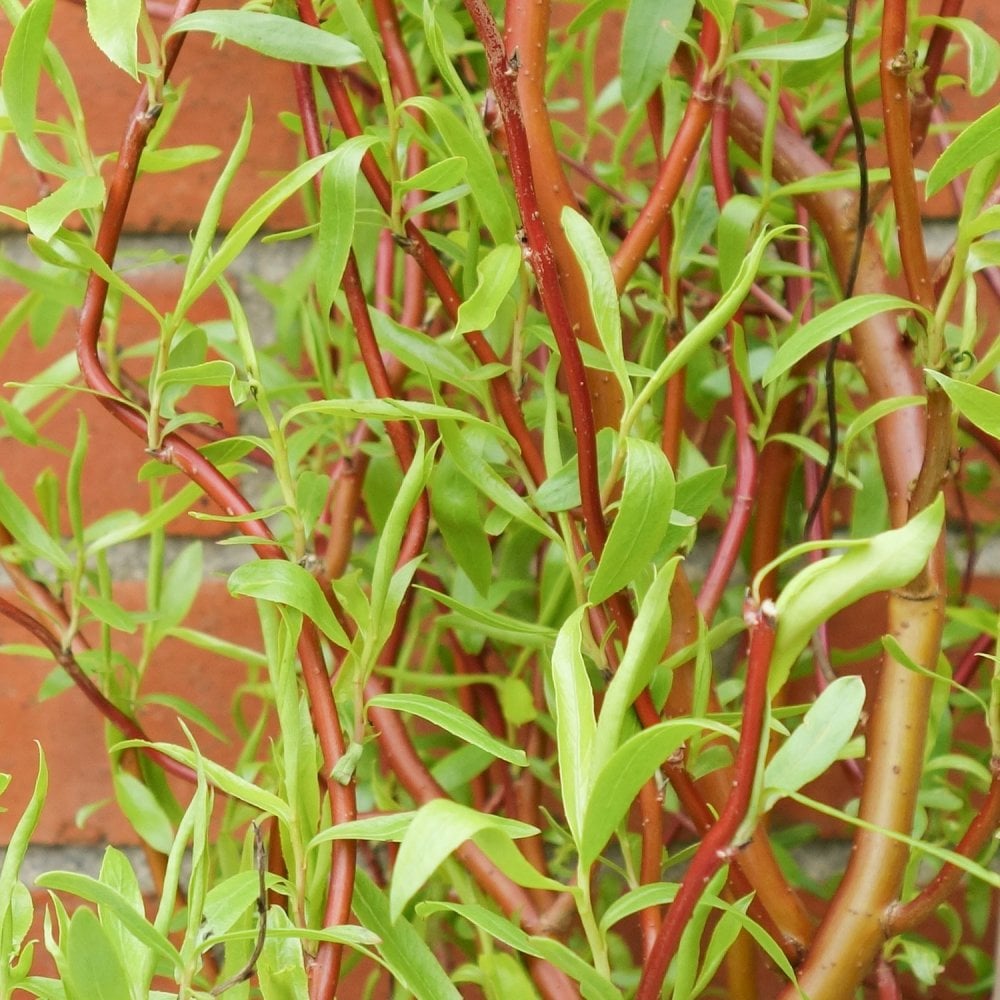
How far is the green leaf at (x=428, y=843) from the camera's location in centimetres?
14

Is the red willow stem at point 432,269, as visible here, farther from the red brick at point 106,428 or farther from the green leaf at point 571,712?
the red brick at point 106,428

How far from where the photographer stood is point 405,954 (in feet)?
0.68

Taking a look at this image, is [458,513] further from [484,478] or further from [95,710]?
[95,710]

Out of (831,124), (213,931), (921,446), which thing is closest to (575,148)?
(831,124)

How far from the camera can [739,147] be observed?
0.99 ft

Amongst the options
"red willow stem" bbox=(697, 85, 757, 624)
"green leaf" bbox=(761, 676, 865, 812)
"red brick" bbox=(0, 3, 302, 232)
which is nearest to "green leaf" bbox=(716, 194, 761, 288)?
"red willow stem" bbox=(697, 85, 757, 624)

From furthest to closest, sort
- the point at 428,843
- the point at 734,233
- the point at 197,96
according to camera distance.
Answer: the point at 197,96
the point at 734,233
the point at 428,843

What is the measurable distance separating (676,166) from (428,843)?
150 mm

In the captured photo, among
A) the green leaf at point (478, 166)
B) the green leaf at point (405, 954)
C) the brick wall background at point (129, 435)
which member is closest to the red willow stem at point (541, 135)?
the green leaf at point (478, 166)

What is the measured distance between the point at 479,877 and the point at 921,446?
143mm

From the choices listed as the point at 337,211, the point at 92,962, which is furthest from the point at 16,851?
the point at 337,211

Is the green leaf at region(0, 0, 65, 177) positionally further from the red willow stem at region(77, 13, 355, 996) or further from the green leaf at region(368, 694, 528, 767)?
the green leaf at region(368, 694, 528, 767)

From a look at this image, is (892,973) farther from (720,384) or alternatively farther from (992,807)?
(720,384)

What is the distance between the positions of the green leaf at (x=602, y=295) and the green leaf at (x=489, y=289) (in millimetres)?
17
